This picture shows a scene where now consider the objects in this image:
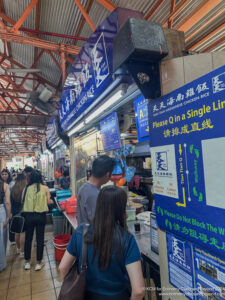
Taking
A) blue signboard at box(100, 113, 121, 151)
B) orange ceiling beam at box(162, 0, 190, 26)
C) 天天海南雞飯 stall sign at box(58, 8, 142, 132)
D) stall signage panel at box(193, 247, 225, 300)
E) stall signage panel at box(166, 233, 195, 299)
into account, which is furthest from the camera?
orange ceiling beam at box(162, 0, 190, 26)

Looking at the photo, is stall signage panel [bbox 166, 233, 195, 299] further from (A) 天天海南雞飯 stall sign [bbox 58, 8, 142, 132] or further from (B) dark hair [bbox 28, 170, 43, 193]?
(B) dark hair [bbox 28, 170, 43, 193]

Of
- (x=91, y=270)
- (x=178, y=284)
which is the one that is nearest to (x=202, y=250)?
(x=178, y=284)

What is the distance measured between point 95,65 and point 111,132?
114 cm

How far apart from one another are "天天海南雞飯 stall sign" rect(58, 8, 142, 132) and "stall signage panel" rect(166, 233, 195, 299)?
1.44 meters

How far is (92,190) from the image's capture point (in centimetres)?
238

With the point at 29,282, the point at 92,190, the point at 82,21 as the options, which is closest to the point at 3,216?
the point at 29,282

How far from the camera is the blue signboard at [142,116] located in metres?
2.67

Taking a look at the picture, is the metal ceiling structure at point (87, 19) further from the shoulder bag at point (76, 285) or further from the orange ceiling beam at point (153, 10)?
the shoulder bag at point (76, 285)

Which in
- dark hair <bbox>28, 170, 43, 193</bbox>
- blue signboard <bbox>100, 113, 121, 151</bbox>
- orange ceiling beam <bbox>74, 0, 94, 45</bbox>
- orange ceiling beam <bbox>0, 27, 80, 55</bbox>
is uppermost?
orange ceiling beam <bbox>74, 0, 94, 45</bbox>

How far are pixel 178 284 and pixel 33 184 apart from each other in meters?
3.25

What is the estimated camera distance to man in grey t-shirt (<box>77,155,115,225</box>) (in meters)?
2.35

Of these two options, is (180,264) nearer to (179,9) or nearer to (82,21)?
(179,9)

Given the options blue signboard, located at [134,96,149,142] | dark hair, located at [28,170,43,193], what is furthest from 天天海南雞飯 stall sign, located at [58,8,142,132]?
dark hair, located at [28,170,43,193]

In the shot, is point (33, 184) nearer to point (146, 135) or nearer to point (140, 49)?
point (146, 135)
